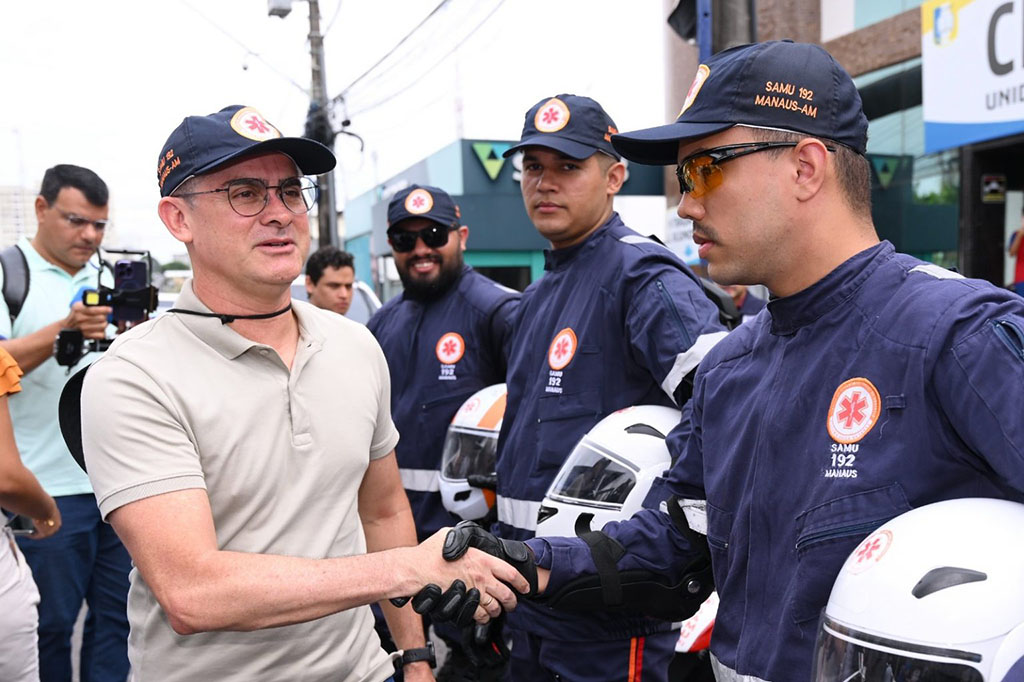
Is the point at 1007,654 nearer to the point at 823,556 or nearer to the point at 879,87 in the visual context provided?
the point at 823,556

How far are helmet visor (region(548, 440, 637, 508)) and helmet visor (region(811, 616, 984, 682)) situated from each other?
1209mm

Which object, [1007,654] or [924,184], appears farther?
[924,184]

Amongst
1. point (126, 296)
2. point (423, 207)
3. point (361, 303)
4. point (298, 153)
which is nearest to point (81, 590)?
point (126, 296)

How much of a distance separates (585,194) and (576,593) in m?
1.66

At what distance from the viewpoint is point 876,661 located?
1616mm

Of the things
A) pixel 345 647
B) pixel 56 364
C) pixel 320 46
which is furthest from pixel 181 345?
pixel 320 46

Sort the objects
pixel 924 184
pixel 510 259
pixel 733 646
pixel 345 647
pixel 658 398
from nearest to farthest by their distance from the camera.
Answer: pixel 733 646 < pixel 345 647 < pixel 658 398 < pixel 924 184 < pixel 510 259

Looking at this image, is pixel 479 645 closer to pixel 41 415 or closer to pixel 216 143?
pixel 216 143

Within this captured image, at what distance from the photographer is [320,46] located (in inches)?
761

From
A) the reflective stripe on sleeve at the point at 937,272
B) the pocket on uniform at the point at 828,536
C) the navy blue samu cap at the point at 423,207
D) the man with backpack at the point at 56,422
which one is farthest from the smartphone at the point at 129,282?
the reflective stripe on sleeve at the point at 937,272

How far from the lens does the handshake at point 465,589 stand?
225cm

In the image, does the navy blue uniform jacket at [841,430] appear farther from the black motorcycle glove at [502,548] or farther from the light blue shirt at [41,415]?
the light blue shirt at [41,415]

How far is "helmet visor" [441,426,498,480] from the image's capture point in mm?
4203

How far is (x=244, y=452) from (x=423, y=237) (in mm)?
3083
